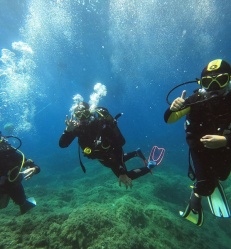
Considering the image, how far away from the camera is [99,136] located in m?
4.52

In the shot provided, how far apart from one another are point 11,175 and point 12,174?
0.03m

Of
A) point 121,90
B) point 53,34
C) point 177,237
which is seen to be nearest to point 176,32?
point 53,34

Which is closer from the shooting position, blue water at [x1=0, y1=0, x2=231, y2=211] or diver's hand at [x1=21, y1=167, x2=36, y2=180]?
diver's hand at [x1=21, y1=167, x2=36, y2=180]

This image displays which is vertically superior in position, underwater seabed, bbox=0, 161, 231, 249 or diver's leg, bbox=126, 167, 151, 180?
diver's leg, bbox=126, 167, 151, 180

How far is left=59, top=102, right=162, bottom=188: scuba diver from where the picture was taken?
14.6 feet

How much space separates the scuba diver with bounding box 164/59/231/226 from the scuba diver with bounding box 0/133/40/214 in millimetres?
3059

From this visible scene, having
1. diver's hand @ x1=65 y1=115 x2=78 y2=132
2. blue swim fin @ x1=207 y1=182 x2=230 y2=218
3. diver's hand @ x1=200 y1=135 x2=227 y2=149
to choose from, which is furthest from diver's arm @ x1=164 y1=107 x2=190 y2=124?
diver's hand @ x1=65 y1=115 x2=78 y2=132

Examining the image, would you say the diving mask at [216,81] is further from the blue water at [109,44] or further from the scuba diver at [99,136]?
the blue water at [109,44]

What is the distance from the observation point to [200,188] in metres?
3.31

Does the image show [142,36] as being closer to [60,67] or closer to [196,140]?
[60,67]

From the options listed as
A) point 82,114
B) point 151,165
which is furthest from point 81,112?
point 151,165

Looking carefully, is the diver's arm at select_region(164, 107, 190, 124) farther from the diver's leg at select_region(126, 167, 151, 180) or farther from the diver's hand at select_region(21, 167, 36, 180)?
the diver's hand at select_region(21, 167, 36, 180)

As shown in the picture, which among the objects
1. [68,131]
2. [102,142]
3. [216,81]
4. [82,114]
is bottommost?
[102,142]

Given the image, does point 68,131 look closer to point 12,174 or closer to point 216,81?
point 12,174
